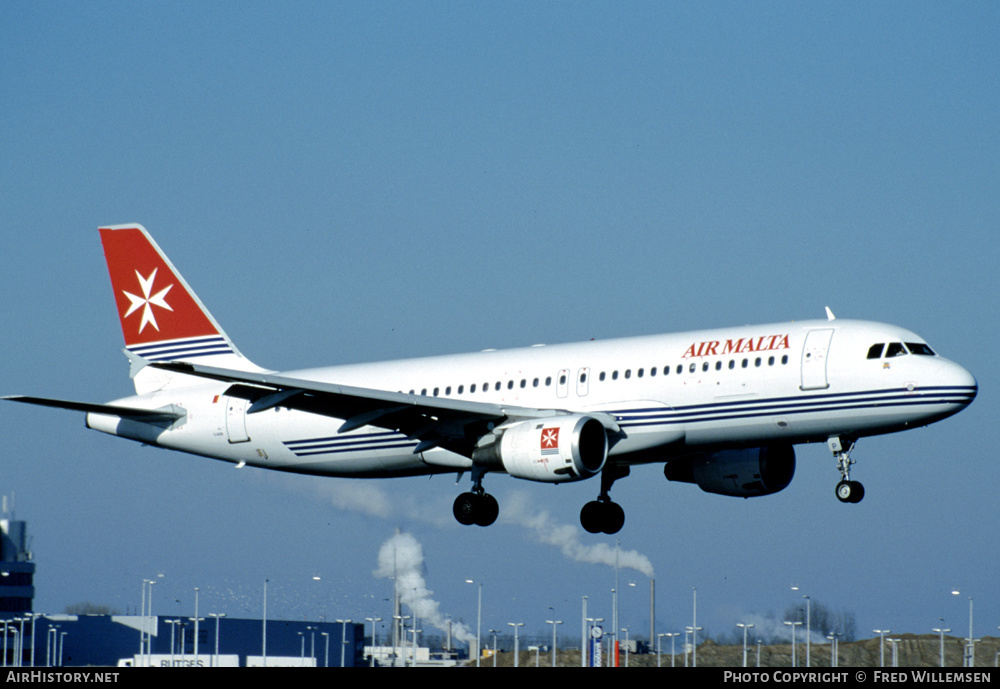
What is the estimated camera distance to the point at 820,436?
1468 inches

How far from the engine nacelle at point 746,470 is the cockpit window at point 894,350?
247 inches

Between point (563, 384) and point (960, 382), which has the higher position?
point (563, 384)

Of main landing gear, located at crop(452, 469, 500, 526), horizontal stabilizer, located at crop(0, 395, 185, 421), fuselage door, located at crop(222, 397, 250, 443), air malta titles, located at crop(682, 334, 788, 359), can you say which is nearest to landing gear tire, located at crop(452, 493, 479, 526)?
main landing gear, located at crop(452, 469, 500, 526)

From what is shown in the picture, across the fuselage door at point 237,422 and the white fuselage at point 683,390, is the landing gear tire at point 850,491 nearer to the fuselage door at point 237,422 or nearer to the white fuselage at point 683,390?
the white fuselage at point 683,390

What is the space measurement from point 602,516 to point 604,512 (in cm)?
14

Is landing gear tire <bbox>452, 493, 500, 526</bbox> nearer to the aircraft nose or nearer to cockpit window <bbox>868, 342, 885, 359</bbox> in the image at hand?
cockpit window <bbox>868, 342, 885, 359</bbox>

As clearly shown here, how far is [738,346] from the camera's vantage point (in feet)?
124

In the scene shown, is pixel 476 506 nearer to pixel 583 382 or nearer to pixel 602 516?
pixel 602 516

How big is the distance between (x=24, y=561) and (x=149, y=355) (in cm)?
7435

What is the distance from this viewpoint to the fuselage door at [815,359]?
36.4 meters

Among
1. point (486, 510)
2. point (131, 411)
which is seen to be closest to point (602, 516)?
point (486, 510)

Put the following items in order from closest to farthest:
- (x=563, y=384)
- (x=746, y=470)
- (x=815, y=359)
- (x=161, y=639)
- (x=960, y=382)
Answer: (x=960, y=382) < (x=815, y=359) < (x=563, y=384) < (x=746, y=470) < (x=161, y=639)
